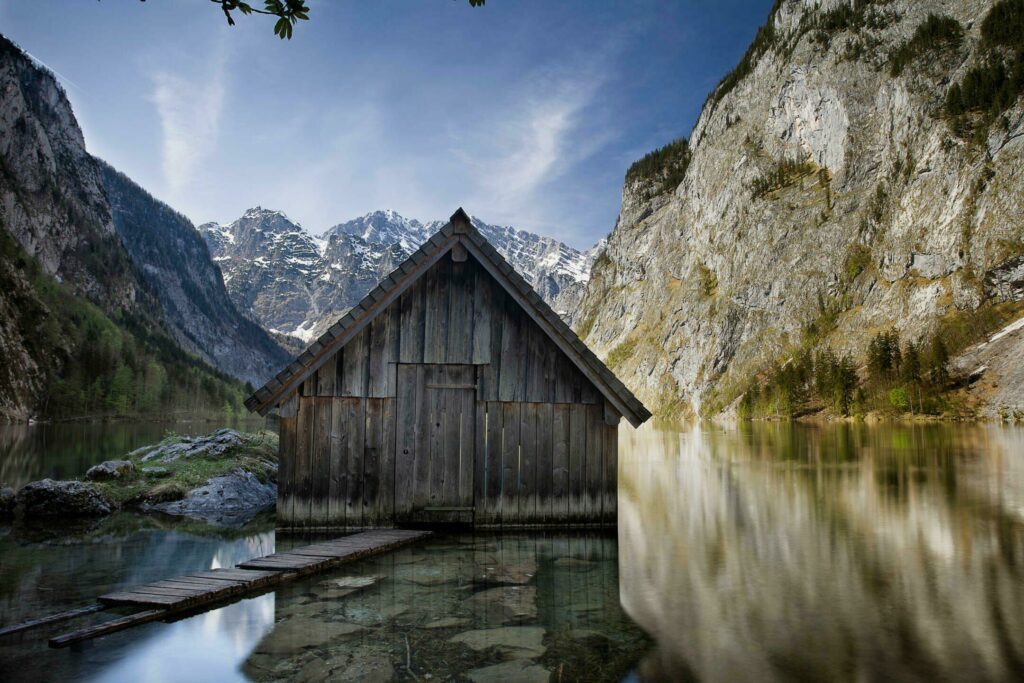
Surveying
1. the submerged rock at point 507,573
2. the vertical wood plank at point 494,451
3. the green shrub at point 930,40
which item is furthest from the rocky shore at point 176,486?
the green shrub at point 930,40

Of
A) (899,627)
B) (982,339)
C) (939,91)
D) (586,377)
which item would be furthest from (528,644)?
(939,91)

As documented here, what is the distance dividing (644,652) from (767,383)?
97.5m

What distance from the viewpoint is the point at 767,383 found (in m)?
97.7

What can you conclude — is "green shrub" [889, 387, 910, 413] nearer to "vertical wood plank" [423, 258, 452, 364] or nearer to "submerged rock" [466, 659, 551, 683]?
"vertical wood plank" [423, 258, 452, 364]

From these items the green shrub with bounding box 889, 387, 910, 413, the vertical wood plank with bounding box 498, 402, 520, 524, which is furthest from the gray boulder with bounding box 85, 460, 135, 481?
the green shrub with bounding box 889, 387, 910, 413

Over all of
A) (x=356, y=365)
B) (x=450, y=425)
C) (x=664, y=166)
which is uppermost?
(x=664, y=166)

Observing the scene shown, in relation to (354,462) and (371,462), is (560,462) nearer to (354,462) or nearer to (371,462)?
(371,462)

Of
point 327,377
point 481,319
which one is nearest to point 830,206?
point 481,319

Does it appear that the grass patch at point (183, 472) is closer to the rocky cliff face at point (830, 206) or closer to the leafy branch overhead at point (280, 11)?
the leafy branch overhead at point (280, 11)

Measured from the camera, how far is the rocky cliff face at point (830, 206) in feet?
280

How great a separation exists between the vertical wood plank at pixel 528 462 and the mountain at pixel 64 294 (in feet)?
308

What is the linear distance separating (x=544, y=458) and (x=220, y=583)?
6.11 meters

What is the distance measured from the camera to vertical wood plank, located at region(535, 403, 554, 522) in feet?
42.3

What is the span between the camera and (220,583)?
8.89m
